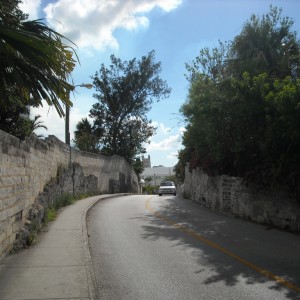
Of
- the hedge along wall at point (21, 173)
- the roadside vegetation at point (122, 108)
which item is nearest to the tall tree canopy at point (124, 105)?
the roadside vegetation at point (122, 108)

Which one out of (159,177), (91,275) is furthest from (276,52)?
(159,177)

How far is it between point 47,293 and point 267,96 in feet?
36.7

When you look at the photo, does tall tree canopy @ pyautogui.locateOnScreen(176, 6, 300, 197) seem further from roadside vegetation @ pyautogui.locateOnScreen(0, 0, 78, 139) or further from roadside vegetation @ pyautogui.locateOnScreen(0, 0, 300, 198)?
roadside vegetation @ pyautogui.locateOnScreen(0, 0, 78, 139)

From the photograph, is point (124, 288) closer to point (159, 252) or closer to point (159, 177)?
point (159, 252)

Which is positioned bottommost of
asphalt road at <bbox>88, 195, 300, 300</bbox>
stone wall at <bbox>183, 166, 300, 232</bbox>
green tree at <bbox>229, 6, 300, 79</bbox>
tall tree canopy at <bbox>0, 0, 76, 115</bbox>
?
asphalt road at <bbox>88, 195, 300, 300</bbox>

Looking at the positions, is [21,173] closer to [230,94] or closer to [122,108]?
[230,94]

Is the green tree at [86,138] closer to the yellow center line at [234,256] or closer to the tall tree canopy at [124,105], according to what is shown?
the tall tree canopy at [124,105]

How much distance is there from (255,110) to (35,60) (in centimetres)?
1152

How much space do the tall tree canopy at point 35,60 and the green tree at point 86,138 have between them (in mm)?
44288

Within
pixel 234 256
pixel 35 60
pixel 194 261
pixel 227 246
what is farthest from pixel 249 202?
pixel 35 60

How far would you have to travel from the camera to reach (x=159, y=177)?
4715 inches

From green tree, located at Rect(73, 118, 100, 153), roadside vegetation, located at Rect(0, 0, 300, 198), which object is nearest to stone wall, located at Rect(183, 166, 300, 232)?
roadside vegetation, located at Rect(0, 0, 300, 198)

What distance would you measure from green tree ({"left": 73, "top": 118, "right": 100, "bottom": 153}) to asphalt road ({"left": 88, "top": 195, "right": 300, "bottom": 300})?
118 feet

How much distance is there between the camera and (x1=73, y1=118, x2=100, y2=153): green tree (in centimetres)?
5109
